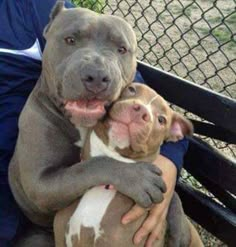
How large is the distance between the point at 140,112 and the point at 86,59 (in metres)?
0.31

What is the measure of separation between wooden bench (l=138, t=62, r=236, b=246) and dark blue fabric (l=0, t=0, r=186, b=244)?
269 millimetres

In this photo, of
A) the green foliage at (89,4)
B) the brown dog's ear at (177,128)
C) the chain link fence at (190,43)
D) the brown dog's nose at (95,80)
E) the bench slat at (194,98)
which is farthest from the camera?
the green foliage at (89,4)

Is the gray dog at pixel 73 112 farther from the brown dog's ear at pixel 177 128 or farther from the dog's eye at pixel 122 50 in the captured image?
the brown dog's ear at pixel 177 128

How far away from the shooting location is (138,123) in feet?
9.16

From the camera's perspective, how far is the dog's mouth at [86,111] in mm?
2789

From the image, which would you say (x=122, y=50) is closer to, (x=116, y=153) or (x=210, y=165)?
(x=116, y=153)

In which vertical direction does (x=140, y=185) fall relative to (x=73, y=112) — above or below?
below

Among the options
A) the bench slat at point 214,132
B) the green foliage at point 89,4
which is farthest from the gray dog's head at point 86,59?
the green foliage at point 89,4

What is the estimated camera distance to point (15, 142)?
3.35 metres

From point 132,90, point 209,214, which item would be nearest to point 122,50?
point 132,90

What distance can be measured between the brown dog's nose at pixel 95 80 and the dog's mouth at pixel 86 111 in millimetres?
100

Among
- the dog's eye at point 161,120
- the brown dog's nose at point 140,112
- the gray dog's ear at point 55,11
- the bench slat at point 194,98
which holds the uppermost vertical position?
the gray dog's ear at point 55,11

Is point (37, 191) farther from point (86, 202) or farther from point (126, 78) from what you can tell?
point (126, 78)

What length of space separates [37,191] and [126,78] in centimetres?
60
